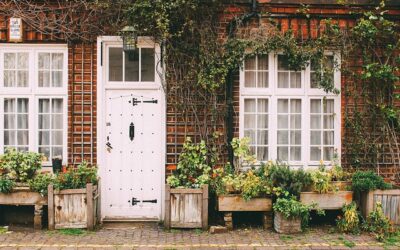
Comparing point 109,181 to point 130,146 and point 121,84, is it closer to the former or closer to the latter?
point 130,146

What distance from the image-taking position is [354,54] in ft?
34.5

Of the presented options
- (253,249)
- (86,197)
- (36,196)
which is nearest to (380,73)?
(253,249)

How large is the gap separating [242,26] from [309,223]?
12.7 ft

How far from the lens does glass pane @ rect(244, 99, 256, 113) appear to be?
34.5 feet

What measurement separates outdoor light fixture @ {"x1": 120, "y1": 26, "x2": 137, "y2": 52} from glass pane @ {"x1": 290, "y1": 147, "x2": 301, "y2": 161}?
359 cm

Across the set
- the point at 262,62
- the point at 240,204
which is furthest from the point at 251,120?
the point at 240,204

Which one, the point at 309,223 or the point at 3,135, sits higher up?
the point at 3,135

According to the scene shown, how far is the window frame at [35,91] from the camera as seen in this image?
10148 mm

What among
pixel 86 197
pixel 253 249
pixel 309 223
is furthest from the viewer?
pixel 309 223

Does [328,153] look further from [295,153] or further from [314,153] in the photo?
[295,153]

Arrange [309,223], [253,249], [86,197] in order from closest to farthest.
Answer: [253,249]
[86,197]
[309,223]

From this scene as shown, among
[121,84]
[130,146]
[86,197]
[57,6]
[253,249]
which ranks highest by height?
[57,6]

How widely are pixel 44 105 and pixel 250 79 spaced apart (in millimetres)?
3922

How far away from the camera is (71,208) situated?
9328mm
